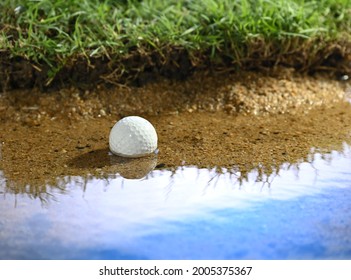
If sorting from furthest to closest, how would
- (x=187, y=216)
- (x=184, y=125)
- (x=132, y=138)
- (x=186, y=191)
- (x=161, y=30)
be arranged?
(x=161, y=30)
(x=184, y=125)
(x=132, y=138)
(x=186, y=191)
(x=187, y=216)

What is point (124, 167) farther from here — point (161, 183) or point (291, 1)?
point (291, 1)

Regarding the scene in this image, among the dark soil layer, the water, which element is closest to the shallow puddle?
the water

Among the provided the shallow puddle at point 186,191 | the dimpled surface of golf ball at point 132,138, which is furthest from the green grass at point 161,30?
the dimpled surface of golf ball at point 132,138

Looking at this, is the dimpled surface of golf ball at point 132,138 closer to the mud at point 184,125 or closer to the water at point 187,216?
the mud at point 184,125

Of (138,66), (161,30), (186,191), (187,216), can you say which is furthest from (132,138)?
(161,30)

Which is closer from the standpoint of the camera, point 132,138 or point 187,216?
point 187,216

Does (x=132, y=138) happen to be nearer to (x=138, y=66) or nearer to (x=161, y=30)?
(x=138, y=66)
